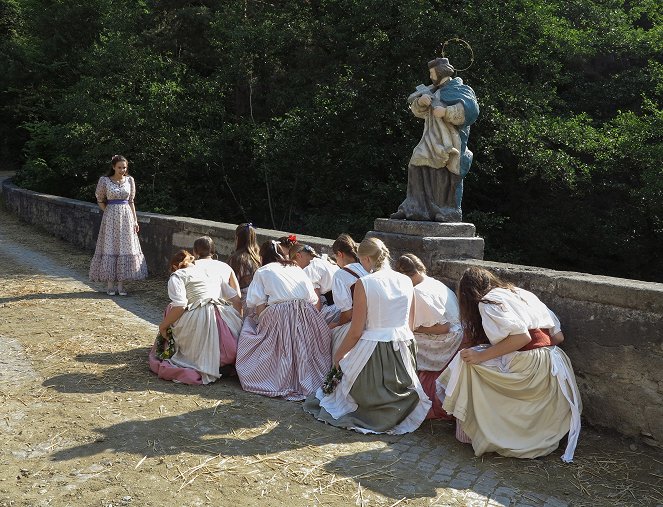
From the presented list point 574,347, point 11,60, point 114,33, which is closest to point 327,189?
point 114,33

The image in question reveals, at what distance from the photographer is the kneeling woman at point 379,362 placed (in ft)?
15.4

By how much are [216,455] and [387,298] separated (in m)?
1.52

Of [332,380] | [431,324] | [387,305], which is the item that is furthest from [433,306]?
[332,380]

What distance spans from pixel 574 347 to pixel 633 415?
0.57m

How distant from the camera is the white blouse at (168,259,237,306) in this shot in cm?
553

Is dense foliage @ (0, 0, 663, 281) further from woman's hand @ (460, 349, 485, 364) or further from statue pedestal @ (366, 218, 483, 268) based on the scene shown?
woman's hand @ (460, 349, 485, 364)

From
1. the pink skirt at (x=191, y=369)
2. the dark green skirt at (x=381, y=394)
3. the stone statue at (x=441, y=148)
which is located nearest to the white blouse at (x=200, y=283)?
the pink skirt at (x=191, y=369)

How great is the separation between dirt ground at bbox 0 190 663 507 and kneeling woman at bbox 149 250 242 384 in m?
0.16

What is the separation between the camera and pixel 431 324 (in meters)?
5.17

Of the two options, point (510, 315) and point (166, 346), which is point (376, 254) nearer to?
point (510, 315)

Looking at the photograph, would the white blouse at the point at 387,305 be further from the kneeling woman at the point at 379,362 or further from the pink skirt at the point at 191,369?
the pink skirt at the point at 191,369

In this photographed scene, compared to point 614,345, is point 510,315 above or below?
above

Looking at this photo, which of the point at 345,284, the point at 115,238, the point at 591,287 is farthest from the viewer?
the point at 115,238

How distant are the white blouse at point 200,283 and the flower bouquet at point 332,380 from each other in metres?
1.31
